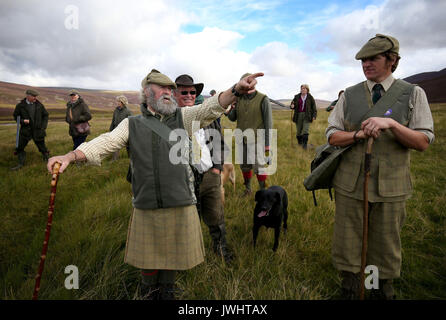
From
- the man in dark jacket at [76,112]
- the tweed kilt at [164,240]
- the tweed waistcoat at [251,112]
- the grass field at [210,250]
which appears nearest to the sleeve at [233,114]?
the tweed waistcoat at [251,112]

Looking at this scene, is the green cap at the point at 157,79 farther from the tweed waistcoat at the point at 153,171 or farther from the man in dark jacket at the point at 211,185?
the man in dark jacket at the point at 211,185

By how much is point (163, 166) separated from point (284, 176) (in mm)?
5011

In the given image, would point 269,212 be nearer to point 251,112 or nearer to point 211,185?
point 211,185

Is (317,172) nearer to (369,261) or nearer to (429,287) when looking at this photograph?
(369,261)

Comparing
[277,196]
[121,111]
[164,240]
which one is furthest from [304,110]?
[164,240]

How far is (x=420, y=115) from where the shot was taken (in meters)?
2.11

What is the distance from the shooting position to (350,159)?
2.42 metres

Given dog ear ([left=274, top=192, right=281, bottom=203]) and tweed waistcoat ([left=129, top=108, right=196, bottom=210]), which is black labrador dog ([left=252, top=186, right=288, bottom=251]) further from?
tweed waistcoat ([left=129, top=108, right=196, bottom=210])

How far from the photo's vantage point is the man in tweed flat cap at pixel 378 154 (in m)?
2.11

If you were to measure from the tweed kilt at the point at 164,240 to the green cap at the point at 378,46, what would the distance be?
2.22 m

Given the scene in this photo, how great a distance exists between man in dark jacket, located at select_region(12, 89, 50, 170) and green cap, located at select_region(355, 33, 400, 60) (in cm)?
991

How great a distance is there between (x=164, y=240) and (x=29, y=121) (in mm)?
8931

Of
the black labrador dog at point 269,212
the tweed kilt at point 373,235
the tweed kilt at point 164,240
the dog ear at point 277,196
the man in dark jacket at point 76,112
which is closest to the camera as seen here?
the tweed kilt at point 164,240
